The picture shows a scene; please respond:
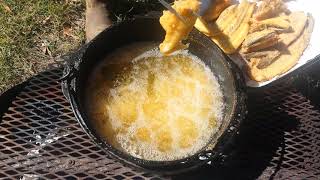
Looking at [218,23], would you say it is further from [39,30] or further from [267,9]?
[39,30]

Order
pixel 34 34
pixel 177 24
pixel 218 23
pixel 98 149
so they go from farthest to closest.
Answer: pixel 34 34 < pixel 218 23 < pixel 98 149 < pixel 177 24

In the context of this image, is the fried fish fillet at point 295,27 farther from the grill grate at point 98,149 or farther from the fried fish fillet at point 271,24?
the grill grate at point 98,149

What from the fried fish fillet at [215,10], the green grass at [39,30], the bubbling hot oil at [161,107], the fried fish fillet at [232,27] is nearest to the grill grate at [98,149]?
the bubbling hot oil at [161,107]

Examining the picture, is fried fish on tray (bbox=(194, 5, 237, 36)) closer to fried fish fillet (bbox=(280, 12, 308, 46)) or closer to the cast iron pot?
the cast iron pot

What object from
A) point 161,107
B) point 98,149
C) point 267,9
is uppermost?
point 267,9

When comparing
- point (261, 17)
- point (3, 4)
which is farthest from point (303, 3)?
point (3, 4)

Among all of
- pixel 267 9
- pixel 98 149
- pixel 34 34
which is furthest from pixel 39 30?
pixel 267 9
